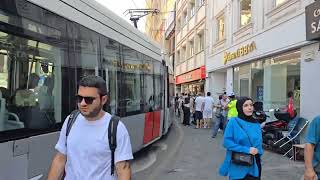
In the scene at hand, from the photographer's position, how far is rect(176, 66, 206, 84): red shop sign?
34312mm

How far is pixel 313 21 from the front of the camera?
45.7 feet

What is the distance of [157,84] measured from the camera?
1466 cm

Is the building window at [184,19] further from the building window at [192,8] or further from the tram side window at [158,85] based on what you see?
the tram side window at [158,85]

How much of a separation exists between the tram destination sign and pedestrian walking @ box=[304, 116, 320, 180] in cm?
920

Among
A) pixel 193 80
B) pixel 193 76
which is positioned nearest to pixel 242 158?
pixel 193 76

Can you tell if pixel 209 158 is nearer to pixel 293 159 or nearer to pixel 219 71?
pixel 293 159

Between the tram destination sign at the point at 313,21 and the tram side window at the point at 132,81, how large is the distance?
16.0ft

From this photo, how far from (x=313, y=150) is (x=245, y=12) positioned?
62.0ft

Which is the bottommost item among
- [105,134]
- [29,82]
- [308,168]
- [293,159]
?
[293,159]

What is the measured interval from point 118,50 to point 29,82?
4.28m

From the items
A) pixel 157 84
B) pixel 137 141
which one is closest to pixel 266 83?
pixel 157 84

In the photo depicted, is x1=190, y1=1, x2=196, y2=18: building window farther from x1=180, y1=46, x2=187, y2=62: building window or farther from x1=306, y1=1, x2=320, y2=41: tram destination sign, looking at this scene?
x1=306, y1=1, x2=320, y2=41: tram destination sign

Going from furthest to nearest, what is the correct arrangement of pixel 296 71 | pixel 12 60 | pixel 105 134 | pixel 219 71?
1. pixel 219 71
2. pixel 296 71
3. pixel 12 60
4. pixel 105 134

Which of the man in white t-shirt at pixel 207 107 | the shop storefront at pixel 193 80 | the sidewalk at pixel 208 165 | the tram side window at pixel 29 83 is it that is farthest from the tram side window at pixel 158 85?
the shop storefront at pixel 193 80
